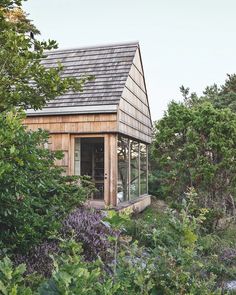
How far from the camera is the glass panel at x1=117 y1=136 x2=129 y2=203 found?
33.0ft

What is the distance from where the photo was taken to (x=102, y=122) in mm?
9539

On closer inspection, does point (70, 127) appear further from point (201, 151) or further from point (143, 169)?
point (143, 169)

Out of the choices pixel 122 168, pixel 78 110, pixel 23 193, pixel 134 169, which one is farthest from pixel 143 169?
pixel 23 193

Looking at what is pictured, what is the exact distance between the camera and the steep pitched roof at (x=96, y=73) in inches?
384

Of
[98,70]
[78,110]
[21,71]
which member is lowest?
[21,71]

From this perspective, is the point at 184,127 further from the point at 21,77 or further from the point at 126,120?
the point at 21,77

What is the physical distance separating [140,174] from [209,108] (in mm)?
5191

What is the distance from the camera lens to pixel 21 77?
5609 millimetres

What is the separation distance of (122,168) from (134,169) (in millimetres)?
1465

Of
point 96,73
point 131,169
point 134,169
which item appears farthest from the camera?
point 134,169

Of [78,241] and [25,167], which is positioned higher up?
[25,167]

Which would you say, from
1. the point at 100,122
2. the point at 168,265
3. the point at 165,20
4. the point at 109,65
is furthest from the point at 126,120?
the point at 168,265

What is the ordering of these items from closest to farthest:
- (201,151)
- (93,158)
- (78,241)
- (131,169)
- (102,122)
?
1. (78,241)
2. (201,151)
3. (102,122)
4. (93,158)
5. (131,169)

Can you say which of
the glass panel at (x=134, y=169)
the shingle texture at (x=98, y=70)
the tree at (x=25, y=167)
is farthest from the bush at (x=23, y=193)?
the glass panel at (x=134, y=169)
